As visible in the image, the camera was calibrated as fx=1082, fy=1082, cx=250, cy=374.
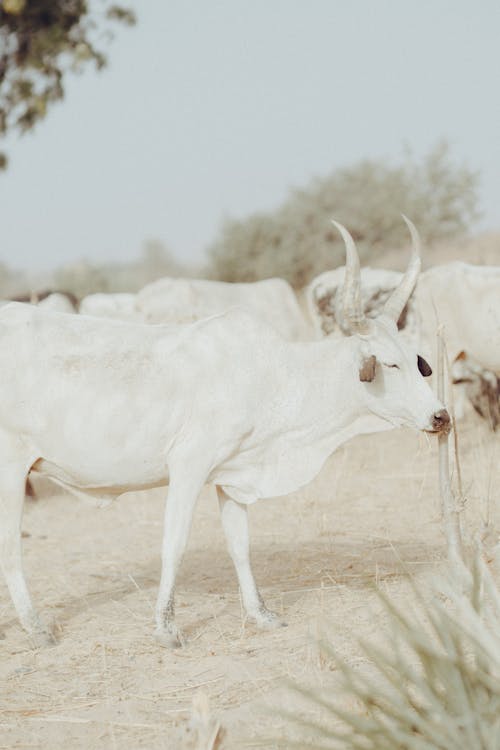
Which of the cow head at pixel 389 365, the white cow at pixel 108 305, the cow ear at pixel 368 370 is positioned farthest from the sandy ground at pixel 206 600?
the white cow at pixel 108 305

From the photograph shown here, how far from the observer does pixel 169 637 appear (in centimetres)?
467

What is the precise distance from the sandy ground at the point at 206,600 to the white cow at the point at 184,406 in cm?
26

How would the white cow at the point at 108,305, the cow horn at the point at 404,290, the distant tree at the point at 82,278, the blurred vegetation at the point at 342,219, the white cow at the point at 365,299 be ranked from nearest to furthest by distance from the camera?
the cow horn at the point at 404,290, the white cow at the point at 365,299, the white cow at the point at 108,305, the blurred vegetation at the point at 342,219, the distant tree at the point at 82,278

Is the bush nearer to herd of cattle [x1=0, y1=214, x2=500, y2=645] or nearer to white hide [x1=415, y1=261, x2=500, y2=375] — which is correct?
herd of cattle [x1=0, y1=214, x2=500, y2=645]

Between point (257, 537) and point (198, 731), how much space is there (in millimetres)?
4072

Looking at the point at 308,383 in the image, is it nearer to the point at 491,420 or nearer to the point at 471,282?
the point at 471,282

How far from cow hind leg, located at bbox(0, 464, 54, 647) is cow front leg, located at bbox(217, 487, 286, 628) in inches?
36.0

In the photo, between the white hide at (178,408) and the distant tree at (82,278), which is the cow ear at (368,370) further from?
the distant tree at (82,278)

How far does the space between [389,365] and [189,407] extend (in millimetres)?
920

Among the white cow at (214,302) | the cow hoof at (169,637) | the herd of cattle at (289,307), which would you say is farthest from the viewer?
the white cow at (214,302)

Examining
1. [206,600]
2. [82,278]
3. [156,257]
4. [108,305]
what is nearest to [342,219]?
[82,278]

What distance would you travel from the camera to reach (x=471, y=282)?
354 inches

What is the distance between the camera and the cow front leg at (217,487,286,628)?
498 centimetres

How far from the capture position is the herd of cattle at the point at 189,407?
479cm
